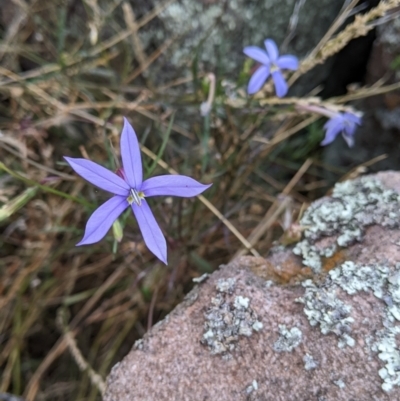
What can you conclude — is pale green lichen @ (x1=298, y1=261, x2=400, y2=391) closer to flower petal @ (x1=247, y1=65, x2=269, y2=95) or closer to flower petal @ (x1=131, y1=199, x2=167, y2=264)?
flower petal @ (x1=131, y1=199, x2=167, y2=264)

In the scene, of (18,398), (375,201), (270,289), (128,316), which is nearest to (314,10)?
(375,201)

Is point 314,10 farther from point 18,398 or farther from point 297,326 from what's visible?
point 18,398

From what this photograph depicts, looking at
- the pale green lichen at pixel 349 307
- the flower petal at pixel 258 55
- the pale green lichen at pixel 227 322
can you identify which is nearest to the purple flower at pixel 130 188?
the pale green lichen at pixel 227 322

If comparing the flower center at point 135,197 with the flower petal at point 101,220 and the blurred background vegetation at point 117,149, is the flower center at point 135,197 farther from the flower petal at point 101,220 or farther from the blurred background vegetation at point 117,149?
the blurred background vegetation at point 117,149

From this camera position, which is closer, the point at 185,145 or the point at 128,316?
the point at 128,316

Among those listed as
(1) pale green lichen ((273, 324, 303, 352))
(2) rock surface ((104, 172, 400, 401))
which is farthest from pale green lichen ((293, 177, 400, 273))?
(1) pale green lichen ((273, 324, 303, 352))

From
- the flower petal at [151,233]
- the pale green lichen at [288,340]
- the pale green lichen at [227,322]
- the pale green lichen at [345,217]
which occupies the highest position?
the flower petal at [151,233]

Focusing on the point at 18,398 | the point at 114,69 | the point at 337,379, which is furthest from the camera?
the point at 114,69
